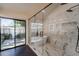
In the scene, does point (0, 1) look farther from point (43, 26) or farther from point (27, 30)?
point (43, 26)

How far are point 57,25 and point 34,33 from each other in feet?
1.67

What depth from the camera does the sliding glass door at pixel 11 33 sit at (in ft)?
5.19

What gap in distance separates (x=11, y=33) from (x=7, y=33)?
74 millimetres

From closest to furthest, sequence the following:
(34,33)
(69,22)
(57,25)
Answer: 1. (69,22)
2. (57,25)
3. (34,33)

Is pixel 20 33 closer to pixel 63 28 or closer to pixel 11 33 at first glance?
pixel 11 33

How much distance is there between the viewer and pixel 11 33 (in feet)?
5.39

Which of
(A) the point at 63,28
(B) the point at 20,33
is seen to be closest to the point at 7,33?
(B) the point at 20,33

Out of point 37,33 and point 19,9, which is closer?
point 19,9

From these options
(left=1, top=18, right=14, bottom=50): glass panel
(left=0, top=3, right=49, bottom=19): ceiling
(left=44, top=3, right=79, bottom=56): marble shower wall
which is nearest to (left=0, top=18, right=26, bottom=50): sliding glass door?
(left=1, top=18, right=14, bottom=50): glass panel

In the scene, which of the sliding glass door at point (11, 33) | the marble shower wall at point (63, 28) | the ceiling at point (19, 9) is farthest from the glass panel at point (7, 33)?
the marble shower wall at point (63, 28)

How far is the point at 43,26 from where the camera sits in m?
1.63

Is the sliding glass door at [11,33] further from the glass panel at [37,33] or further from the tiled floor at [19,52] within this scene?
the glass panel at [37,33]

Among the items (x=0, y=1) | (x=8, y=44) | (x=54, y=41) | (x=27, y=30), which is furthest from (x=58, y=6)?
(x=8, y=44)

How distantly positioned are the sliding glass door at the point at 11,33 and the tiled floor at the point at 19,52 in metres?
0.08
